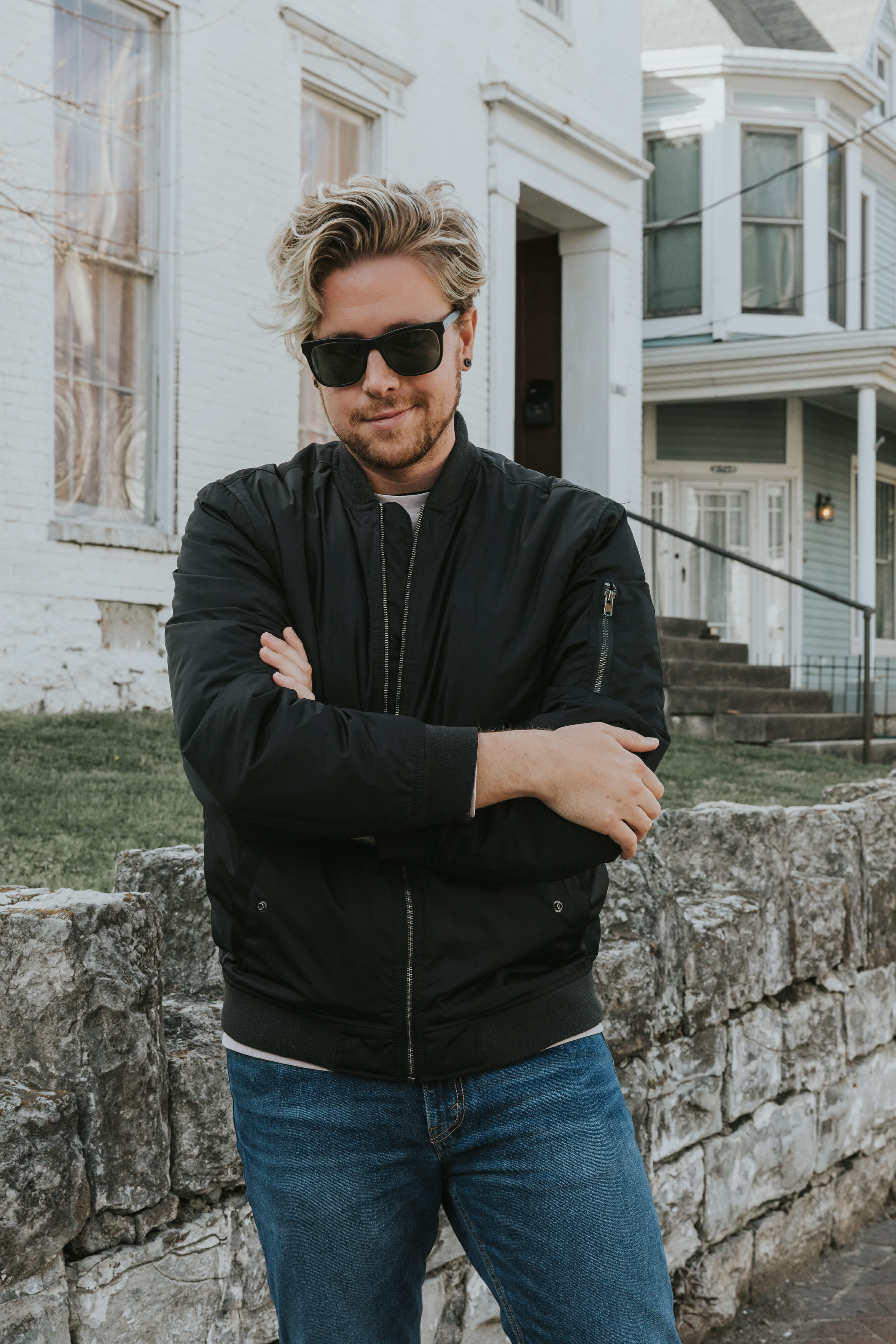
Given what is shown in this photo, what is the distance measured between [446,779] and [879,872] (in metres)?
3.04

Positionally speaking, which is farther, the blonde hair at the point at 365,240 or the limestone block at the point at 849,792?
the limestone block at the point at 849,792

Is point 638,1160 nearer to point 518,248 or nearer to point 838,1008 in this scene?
point 838,1008

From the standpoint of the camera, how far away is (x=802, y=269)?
15.0 metres

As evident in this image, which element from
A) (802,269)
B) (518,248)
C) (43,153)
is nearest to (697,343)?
(802,269)

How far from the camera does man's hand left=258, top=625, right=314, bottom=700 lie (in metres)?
1.85

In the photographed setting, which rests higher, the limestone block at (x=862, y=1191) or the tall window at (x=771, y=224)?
the tall window at (x=771, y=224)

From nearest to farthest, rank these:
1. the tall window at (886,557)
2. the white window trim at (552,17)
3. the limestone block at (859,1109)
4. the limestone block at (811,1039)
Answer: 1. the limestone block at (811,1039)
2. the limestone block at (859,1109)
3. the white window trim at (552,17)
4. the tall window at (886,557)

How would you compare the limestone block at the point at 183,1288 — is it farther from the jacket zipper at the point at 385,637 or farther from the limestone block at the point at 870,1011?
the limestone block at the point at 870,1011

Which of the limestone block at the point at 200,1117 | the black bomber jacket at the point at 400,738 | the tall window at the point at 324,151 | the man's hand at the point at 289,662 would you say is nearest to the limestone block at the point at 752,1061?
the limestone block at the point at 200,1117

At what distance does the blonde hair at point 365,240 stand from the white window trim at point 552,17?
34.2ft

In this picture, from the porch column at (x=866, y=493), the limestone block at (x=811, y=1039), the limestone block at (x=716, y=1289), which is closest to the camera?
the limestone block at (x=716, y=1289)

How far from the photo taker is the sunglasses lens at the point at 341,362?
6.47ft

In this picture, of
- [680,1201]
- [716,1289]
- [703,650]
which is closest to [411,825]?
[680,1201]

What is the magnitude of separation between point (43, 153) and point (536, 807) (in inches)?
270
